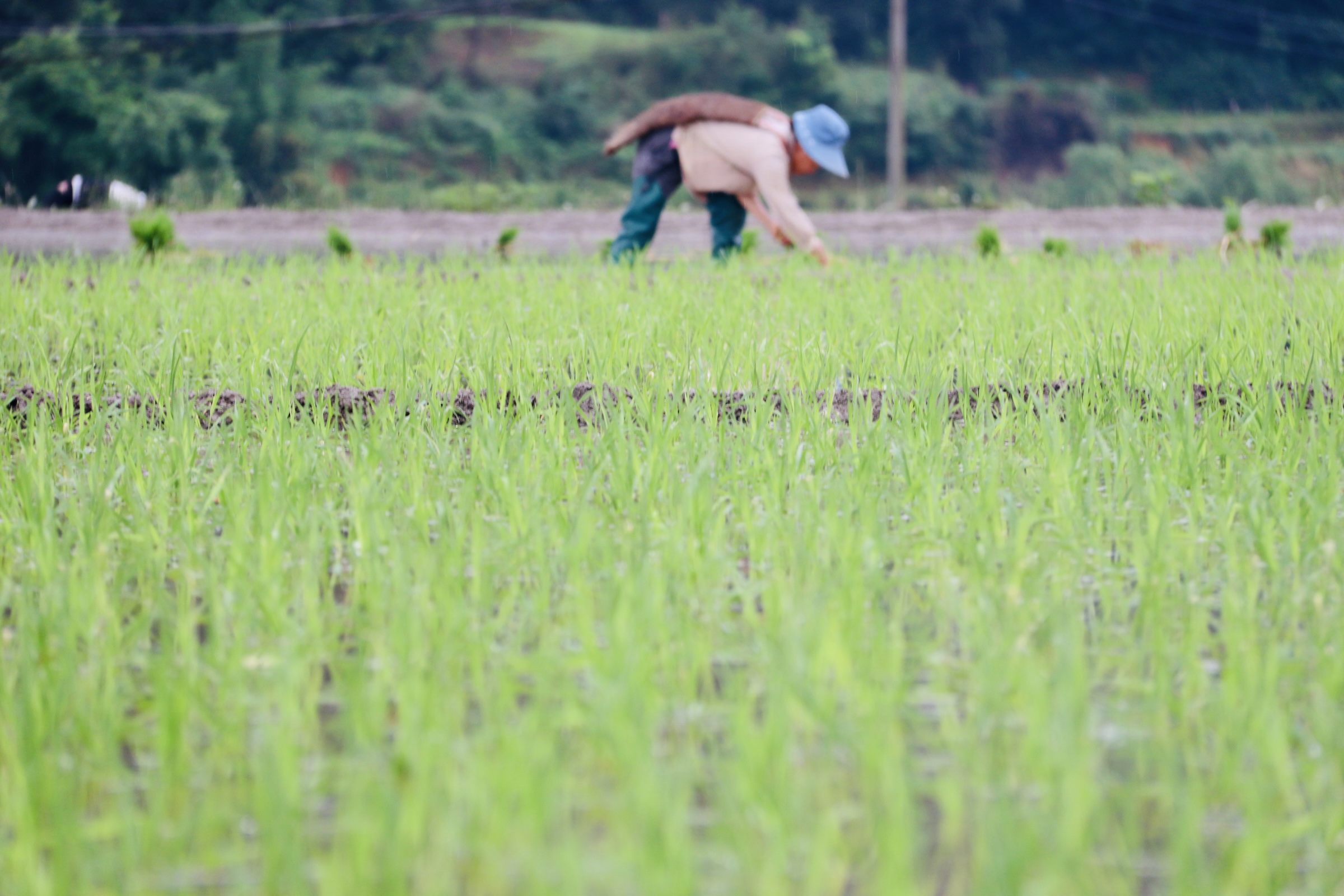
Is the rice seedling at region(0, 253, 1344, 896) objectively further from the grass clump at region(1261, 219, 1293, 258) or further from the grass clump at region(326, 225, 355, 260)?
the grass clump at region(1261, 219, 1293, 258)

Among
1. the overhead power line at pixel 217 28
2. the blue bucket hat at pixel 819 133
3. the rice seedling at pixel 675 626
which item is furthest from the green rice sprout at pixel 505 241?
the overhead power line at pixel 217 28

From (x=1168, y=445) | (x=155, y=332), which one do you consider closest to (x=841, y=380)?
(x=1168, y=445)

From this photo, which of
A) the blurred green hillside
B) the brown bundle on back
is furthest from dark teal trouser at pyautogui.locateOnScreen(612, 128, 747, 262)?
the blurred green hillside

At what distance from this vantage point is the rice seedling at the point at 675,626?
110 centimetres

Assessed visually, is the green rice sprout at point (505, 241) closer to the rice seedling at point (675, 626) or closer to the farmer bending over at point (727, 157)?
the farmer bending over at point (727, 157)

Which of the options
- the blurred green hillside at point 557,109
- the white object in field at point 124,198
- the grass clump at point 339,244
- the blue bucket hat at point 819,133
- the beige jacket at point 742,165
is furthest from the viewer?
the blurred green hillside at point 557,109

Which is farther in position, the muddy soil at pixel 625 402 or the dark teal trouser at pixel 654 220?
the dark teal trouser at pixel 654 220

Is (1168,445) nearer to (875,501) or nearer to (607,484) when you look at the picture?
(875,501)

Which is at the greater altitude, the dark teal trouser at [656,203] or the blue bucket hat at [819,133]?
the blue bucket hat at [819,133]

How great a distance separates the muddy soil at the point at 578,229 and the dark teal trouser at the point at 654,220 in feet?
3.68

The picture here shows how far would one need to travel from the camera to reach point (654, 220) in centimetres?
689

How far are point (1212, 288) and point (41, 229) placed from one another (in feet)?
28.7

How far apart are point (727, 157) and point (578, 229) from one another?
4.71 m

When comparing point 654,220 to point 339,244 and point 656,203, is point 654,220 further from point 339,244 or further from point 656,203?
Answer: point 339,244
